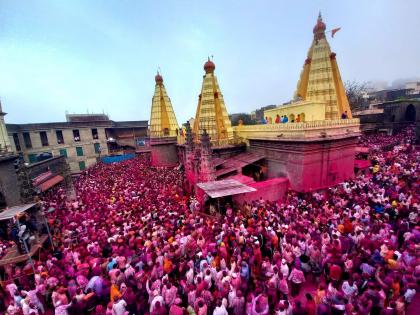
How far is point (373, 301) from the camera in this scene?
4.47 metres

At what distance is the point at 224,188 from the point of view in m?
10.6

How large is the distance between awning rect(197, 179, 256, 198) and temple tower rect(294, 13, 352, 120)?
9.39 metres

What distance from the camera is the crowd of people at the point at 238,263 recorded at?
4.81 m

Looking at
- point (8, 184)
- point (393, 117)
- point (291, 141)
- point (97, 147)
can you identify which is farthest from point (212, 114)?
point (393, 117)

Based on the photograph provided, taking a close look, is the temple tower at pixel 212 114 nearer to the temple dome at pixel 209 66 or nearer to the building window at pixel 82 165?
the temple dome at pixel 209 66

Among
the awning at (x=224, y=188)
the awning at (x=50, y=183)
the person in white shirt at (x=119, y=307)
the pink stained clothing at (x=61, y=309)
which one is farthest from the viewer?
the awning at (x=50, y=183)

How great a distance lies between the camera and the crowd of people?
481 cm

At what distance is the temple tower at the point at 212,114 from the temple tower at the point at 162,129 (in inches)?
257

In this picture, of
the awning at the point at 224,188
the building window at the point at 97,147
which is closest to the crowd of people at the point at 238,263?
the awning at the point at 224,188

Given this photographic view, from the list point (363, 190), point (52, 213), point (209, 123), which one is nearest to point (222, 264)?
point (363, 190)

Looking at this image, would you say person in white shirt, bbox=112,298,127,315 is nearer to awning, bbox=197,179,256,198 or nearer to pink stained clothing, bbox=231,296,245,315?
pink stained clothing, bbox=231,296,245,315

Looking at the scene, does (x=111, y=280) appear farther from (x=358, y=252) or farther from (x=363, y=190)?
(x=363, y=190)

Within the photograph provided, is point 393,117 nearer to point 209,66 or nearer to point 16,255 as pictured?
point 209,66

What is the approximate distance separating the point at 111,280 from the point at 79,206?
7.55 m
